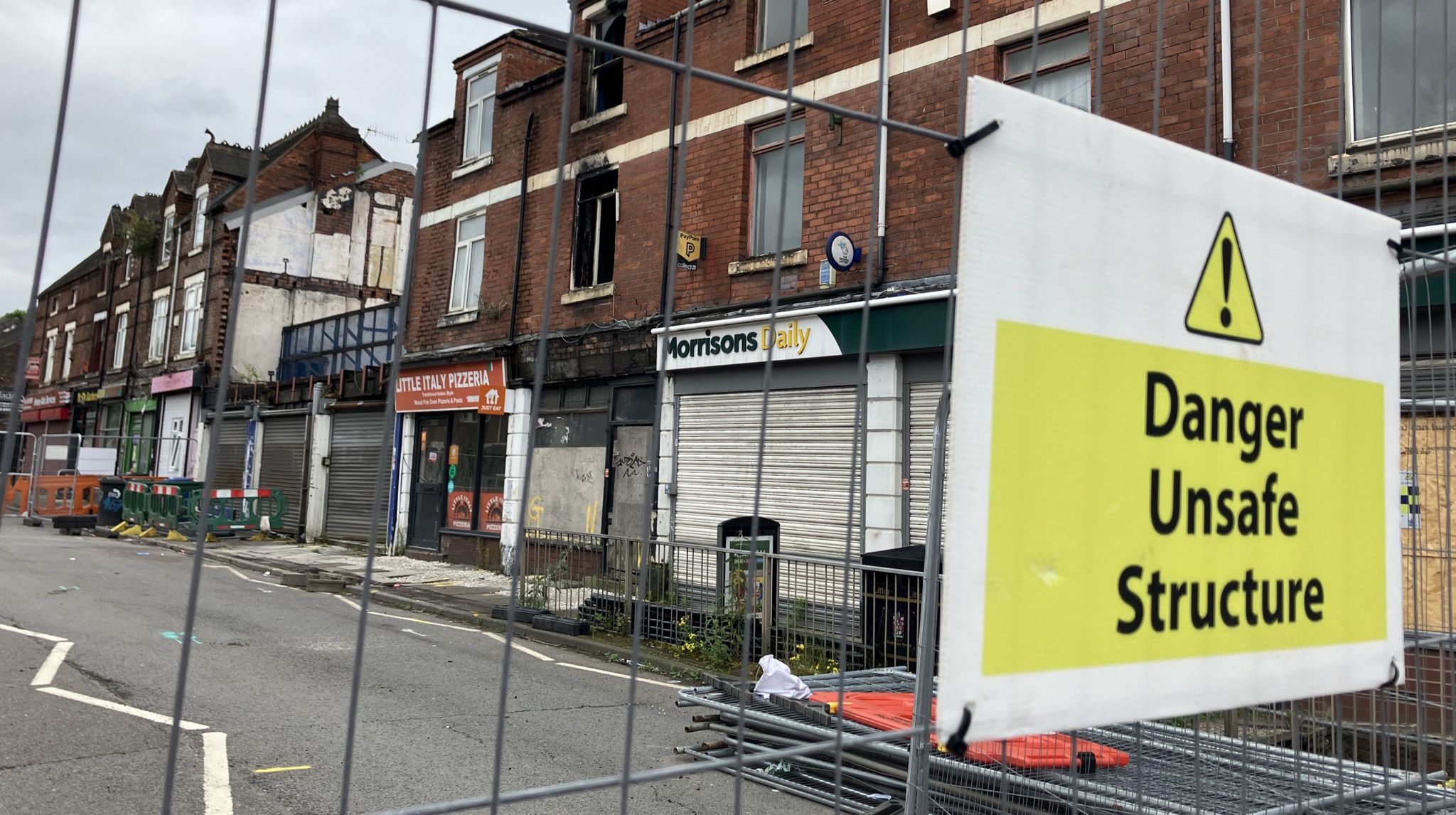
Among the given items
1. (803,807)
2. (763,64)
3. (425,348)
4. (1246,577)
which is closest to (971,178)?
(1246,577)

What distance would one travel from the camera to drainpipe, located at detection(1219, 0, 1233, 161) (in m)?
8.33

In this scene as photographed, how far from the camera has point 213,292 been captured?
25.2 metres

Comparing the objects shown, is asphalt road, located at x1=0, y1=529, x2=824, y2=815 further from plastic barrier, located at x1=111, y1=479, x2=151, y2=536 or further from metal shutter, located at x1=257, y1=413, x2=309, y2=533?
metal shutter, located at x1=257, y1=413, x2=309, y2=533

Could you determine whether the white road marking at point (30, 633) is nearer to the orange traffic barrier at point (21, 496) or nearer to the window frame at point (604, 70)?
the window frame at point (604, 70)

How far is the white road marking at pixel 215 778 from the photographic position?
4395 mm

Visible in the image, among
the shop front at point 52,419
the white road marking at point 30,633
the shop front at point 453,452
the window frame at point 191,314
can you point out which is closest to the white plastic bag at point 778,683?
the white road marking at point 30,633

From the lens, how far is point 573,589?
35.0 feet

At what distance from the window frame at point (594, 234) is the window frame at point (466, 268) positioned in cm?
257

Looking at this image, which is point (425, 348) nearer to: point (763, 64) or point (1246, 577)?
point (763, 64)

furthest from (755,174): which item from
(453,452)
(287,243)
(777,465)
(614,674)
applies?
(287,243)

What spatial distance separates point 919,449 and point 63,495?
21748mm

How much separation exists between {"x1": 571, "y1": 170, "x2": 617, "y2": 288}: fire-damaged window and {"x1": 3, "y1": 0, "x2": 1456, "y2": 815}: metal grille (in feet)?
1.33

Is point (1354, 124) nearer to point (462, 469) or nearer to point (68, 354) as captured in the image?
Answer: point (462, 469)

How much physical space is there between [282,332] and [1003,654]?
2706 cm
